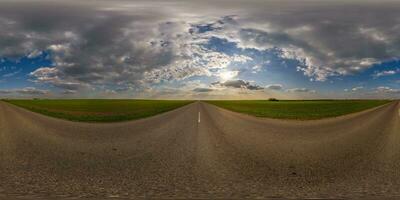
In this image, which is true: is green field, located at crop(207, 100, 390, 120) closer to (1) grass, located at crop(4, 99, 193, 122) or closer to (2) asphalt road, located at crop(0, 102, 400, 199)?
(1) grass, located at crop(4, 99, 193, 122)

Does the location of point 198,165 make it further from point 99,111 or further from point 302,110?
point 302,110

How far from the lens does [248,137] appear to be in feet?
51.8

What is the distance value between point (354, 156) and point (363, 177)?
287 centimetres

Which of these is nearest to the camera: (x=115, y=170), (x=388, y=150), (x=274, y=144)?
(x=115, y=170)

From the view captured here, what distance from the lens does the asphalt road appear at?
7.31 m

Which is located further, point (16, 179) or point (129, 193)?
point (16, 179)

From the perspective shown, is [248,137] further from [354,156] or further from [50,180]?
[50,180]

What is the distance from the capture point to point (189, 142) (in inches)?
556

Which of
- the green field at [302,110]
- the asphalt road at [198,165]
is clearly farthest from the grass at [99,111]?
the asphalt road at [198,165]

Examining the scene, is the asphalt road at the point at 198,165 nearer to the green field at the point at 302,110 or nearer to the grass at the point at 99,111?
the grass at the point at 99,111

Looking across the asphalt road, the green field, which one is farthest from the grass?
the asphalt road

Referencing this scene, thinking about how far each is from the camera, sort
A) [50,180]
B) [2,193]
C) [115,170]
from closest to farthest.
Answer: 1. [2,193]
2. [50,180]
3. [115,170]

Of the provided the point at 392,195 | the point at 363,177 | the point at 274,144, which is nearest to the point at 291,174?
the point at 363,177

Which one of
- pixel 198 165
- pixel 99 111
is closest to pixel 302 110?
pixel 99 111
